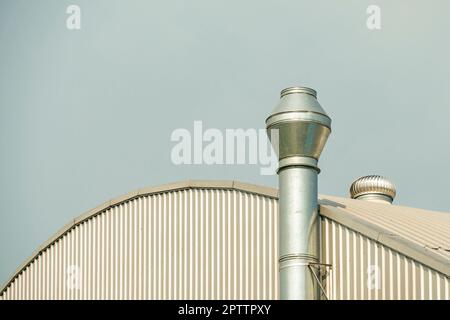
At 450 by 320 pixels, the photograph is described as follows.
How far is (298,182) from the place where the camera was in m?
22.7

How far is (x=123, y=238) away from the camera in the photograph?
28.4 meters

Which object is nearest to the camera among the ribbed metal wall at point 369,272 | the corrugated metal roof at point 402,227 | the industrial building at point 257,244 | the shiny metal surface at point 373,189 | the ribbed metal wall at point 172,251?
the ribbed metal wall at point 369,272

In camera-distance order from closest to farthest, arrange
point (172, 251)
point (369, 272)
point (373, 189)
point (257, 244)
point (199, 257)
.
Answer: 1. point (369, 272)
2. point (257, 244)
3. point (199, 257)
4. point (172, 251)
5. point (373, 189)

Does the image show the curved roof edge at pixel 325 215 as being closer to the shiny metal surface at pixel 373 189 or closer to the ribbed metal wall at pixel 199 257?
the ribbed metal wall at pixel 199 257

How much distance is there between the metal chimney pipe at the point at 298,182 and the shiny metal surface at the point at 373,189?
47.2ft

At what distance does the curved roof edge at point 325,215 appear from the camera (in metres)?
21.2

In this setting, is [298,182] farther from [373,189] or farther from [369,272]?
[373,189]

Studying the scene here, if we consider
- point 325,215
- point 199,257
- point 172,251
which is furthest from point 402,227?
point 172,251

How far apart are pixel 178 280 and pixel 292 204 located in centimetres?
516

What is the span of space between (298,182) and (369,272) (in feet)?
7.76

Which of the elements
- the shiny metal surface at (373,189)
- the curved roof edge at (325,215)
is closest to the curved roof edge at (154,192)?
the curved roof edge at (325,215)

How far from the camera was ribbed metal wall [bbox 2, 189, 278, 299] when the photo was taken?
82.7 ft
